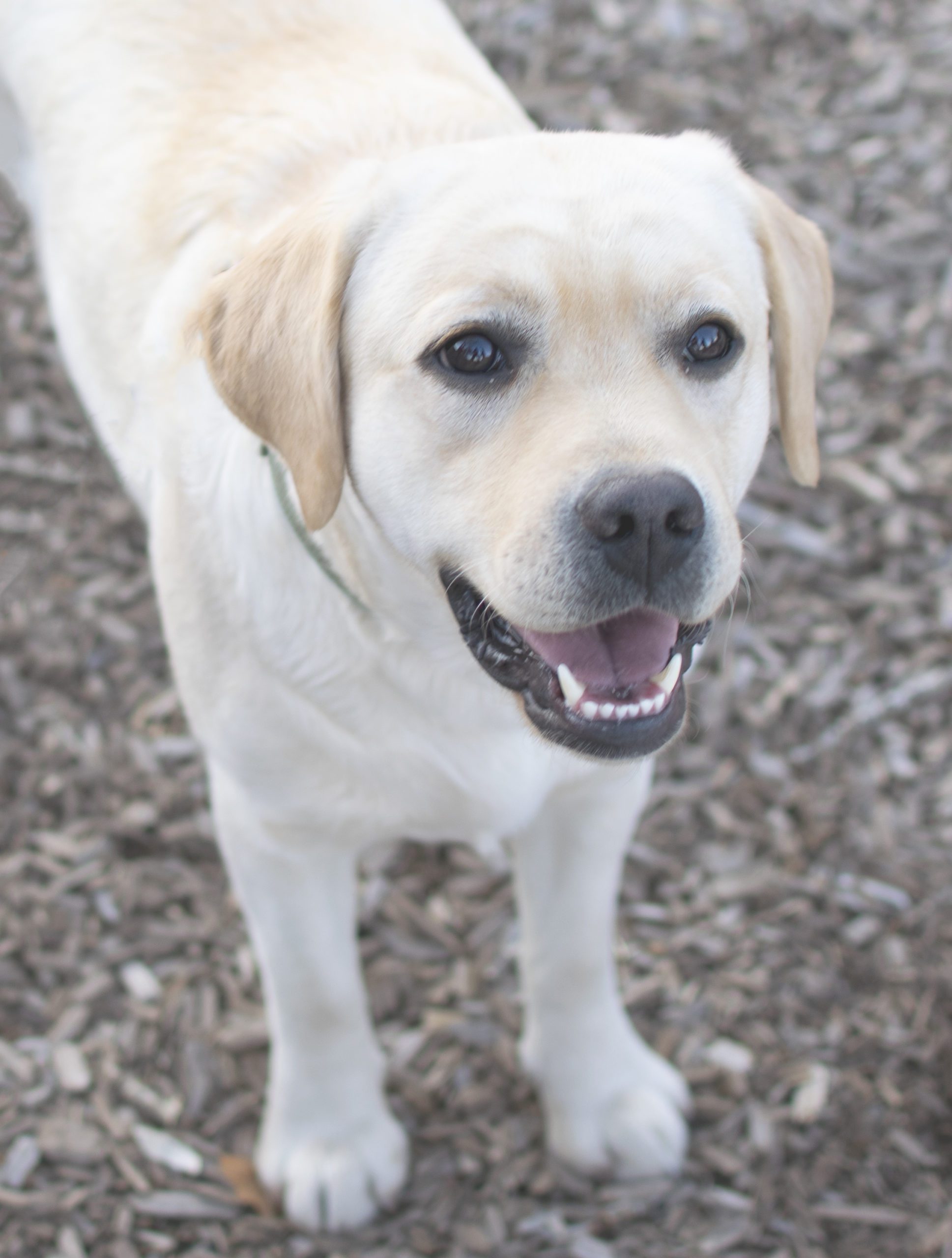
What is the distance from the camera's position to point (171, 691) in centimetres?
364

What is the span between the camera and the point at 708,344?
76.4 inches

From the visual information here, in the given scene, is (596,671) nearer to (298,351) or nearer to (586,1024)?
(298,351)

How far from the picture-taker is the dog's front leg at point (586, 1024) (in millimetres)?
2658

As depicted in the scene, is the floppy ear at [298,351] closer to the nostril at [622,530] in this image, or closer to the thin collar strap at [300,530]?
the thin collar strap at [300,530]

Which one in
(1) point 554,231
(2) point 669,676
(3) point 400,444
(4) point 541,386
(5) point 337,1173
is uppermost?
(1) point 554,231

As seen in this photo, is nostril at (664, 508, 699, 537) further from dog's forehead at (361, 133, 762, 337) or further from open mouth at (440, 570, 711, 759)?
dog's forehead at (361, 133, 762, 337)

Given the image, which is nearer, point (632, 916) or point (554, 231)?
point (554, 231)

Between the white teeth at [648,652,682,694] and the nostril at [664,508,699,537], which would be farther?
the white teeth at [648,652,682,694]

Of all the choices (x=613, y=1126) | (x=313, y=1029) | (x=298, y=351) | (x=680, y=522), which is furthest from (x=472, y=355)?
(x=613, y=1126)

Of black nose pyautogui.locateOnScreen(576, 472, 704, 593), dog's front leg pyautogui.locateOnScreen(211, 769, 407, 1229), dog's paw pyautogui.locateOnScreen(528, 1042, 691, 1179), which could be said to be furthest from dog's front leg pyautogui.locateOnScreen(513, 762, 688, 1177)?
black nose pyautogui.locateOnScreen(576, 472, 704, 593)

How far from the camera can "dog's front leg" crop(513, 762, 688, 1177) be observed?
8.72ft

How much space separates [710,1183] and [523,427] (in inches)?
73.7

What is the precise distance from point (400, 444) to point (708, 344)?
0.49 metres

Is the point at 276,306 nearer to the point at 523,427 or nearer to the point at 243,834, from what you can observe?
the point at 523,427
